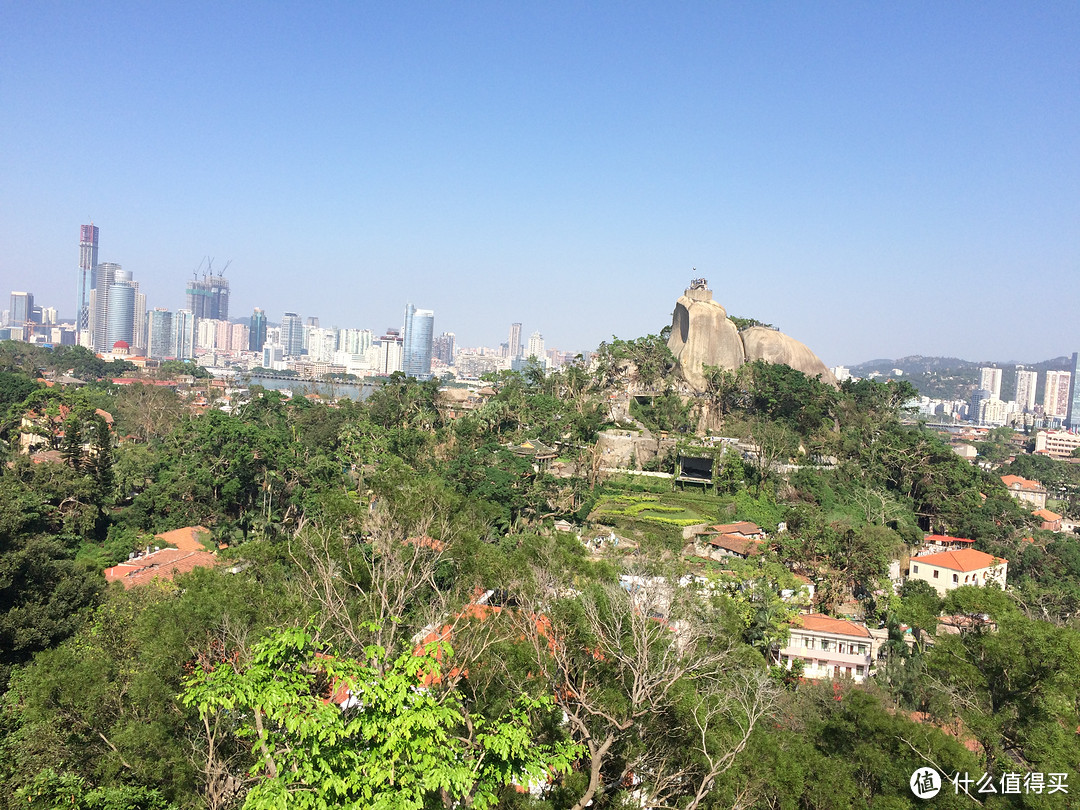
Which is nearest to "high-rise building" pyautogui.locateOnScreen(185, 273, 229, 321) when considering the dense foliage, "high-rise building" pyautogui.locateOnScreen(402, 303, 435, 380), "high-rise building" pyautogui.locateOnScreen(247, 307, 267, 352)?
"high-rise building" pyautogui.locateOnScreen(247, 307, 267, 352)

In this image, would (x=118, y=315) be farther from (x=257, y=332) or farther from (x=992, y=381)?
(x=992, y=381)

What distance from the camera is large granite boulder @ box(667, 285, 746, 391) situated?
31344 millimetres

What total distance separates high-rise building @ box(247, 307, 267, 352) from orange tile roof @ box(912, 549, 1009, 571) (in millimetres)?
153212

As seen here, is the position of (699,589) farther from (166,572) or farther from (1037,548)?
(1037,548)

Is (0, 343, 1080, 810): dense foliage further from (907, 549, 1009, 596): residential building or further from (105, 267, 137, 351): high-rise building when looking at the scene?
(105, 267, 137, 351): high-rise building

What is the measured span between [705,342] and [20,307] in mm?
160850

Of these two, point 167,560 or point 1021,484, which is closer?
point 167,560

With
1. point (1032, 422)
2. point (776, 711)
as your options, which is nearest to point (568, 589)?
point (776, 711)

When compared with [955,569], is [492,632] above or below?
above

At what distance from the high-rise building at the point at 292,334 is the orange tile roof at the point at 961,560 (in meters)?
152

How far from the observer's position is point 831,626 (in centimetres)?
1425

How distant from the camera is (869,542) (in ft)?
55.7

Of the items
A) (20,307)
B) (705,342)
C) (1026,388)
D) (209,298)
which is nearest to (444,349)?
(209,298)

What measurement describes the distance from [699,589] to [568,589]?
485 cm
